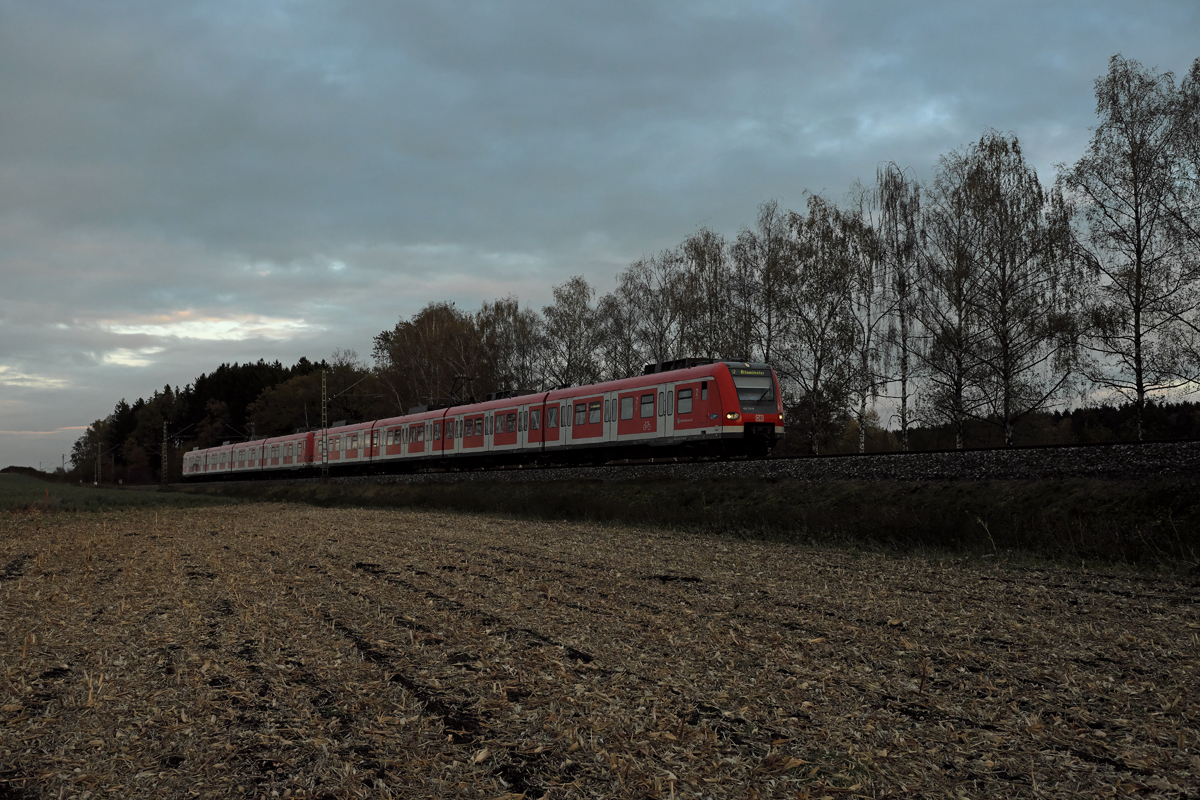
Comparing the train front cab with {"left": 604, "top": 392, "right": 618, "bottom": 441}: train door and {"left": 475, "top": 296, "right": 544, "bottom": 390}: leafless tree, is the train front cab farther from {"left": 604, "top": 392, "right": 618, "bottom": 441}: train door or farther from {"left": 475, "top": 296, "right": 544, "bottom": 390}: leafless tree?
{"left": 475, "top": 296, "right": 544, "bottom": 390}: leafless tree

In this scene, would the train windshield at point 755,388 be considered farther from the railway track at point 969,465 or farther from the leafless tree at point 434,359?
the leafless tree at point 434,359

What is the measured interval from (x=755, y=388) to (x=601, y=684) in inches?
720

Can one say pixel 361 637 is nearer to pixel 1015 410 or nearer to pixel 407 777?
pixel 407 777

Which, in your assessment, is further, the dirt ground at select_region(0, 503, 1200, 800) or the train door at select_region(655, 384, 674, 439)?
the train door at select_region(655, 384, 674, 439)

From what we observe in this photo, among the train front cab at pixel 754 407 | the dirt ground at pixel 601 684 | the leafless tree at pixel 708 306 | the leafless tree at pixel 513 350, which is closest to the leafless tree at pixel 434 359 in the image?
the leafless tree at pixel 513 350

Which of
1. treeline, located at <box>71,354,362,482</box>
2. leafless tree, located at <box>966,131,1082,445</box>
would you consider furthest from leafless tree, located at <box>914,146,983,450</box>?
treeline, located at <box>71,354,362,482</box>

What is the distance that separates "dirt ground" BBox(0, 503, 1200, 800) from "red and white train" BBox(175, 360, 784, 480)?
490 inches

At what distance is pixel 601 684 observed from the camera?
227 inches

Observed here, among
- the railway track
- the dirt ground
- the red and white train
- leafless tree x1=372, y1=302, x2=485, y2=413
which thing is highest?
leafless tree x1=372, y1=302, x2=485, y2=413

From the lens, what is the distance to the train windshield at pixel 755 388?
23047 mm

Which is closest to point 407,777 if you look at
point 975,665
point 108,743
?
point 108,743

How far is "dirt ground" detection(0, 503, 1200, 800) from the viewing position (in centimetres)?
430

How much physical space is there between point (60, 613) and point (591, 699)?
629 cm

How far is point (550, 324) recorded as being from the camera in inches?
2074
